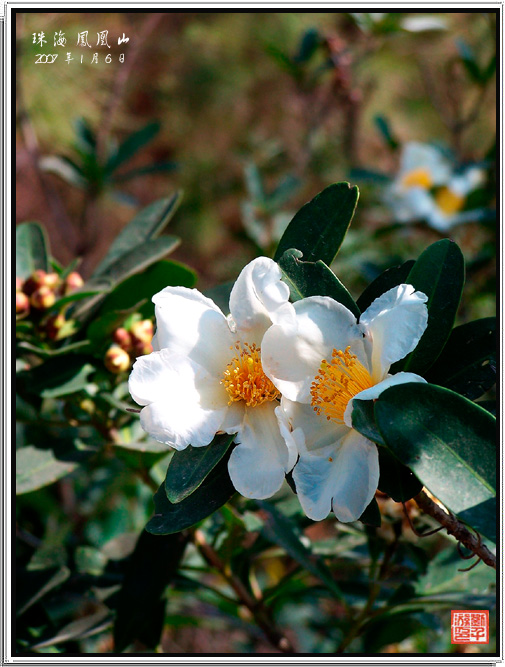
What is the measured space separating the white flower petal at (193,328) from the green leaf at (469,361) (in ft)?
0.63

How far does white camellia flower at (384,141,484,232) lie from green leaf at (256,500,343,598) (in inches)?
41.1

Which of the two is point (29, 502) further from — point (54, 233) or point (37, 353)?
point (54, 233)

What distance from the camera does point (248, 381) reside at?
55cm

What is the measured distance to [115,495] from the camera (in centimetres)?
154

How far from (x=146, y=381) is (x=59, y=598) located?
21.1 inches

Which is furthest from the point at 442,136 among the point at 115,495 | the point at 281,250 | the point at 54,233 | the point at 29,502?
the point at 281,250

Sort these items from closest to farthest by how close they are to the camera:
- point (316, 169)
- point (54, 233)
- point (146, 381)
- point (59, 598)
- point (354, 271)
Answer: point (146, 381) < point (59, 598) < point (354, 271) < point (316, 169) < point (54, 233)

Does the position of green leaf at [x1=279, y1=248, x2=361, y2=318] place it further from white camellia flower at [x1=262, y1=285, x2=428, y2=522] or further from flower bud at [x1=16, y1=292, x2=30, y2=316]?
flower bud at [x1=16, y1=292, x2=30, y2=316]

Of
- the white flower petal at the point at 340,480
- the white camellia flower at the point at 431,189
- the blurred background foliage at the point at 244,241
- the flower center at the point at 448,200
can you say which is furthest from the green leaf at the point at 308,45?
the white flower petal at the point at 340,480

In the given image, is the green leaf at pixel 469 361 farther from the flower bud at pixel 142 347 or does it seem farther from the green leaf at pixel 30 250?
the green leaf at pixel 30 250

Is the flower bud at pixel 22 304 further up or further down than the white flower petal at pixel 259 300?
further down

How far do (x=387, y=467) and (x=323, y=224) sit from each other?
22cm

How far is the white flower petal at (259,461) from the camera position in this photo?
50 cm

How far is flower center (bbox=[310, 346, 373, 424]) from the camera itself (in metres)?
0.52
